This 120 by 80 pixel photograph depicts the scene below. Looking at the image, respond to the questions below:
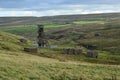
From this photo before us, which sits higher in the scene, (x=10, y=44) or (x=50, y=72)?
(x=50, y=72)

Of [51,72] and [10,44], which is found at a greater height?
[51,72]

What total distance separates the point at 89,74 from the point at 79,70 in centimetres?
223

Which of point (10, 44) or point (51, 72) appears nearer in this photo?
point (51, 72)

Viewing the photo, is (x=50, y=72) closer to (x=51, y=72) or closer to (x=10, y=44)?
(x=51, y=72)

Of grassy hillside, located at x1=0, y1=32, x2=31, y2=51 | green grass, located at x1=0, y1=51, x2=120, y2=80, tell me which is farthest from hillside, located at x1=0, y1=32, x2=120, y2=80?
grassy hillside, located at x1=0, y1=32, x2=31, y2=51

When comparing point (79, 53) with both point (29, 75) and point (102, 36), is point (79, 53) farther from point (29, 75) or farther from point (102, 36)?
point (102, 36)

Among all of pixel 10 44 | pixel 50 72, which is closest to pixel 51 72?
pixel 50 72

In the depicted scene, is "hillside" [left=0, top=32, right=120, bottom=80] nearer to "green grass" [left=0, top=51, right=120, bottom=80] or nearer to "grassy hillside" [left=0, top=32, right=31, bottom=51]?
"green grass" [left=0, top=51, right=120, bottom=80]

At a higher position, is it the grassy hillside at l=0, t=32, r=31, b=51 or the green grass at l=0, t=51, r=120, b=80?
the green grass at l=0, t=51, r=120, b=80

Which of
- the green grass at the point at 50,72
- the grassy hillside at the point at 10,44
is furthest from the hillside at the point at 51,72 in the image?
the grassy hillside at the point at 10,44

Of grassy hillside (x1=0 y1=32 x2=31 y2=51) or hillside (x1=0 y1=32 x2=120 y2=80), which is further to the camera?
grassy hillside (x1=0 y1=32 x2=31 y2=51)

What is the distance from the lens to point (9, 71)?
35031 mm

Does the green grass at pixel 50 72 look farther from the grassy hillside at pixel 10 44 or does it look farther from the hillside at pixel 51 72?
the grassy hillside at pixel 10 44

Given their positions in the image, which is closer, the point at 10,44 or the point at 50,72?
the point at 50,72
